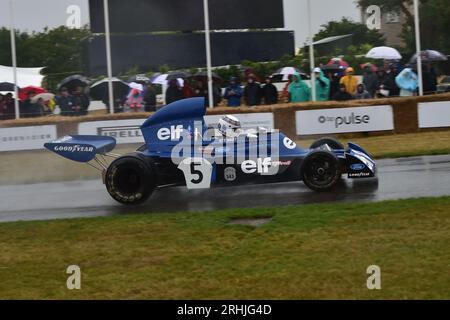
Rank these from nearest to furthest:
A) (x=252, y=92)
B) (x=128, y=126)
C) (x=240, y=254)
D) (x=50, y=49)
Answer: (x=240, y=254), (x=128, y=126), (x=252, y=92), (x=50, y=49)

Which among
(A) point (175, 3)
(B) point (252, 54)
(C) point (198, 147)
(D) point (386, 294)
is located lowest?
(D) point (386, 294)

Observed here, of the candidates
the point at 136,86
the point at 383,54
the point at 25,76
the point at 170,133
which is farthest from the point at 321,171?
the point at 25,76

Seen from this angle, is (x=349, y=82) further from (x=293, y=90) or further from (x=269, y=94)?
(x=269, y=94)

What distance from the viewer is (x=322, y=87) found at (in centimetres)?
2009

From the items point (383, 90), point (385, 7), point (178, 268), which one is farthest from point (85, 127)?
point (385, 7)

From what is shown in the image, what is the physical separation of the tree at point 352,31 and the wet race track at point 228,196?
22.4 meters

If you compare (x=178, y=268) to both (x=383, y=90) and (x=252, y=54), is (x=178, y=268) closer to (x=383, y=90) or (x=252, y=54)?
(x=383, y=90)

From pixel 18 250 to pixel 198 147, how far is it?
11.7ft

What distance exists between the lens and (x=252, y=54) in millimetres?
26203

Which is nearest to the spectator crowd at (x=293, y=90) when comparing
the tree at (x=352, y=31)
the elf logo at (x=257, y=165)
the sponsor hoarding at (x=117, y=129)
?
the sponsor hoarding at (x=117, y=129)

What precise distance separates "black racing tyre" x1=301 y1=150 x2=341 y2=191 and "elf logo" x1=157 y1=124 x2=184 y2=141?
1.95m

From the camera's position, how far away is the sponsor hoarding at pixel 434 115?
60.3 ft

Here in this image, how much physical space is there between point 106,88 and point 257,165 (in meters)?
12.0

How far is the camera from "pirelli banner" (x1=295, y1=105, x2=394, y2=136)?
18.4 metres
